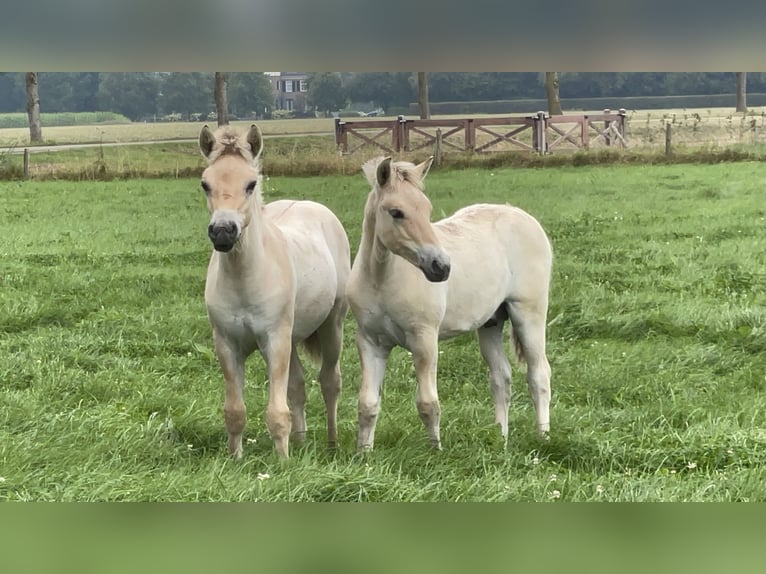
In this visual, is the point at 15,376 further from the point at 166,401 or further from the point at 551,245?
the point at 551,245

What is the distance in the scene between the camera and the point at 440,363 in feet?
14.1

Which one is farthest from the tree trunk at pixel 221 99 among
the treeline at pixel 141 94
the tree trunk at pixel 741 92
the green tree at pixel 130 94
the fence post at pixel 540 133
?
the tree trunk at pixel 741 92

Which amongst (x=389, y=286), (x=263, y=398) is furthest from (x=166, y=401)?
(x=389, y=286)

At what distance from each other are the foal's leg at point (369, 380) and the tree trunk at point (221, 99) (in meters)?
1.16

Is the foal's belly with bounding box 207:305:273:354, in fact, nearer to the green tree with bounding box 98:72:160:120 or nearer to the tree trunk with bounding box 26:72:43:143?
the green tree with bounding box 98:72:160:120

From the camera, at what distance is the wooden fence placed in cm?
368

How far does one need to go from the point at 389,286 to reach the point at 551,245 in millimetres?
1126

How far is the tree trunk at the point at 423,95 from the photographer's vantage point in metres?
A: 3.54

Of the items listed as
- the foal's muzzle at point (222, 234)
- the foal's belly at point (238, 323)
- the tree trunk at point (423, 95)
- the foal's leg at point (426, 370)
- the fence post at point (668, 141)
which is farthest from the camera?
the fence post at point (668, 141)

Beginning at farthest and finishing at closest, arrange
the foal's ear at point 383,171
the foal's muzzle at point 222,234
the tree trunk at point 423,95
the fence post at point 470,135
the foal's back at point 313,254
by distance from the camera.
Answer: the fence post at point 470,135
the tree trunk at point 423,95
the foal's back at point 313,254
the foal's ear at point 383,171
the foal's muzzle at point 222,234

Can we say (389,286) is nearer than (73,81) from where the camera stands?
Yes

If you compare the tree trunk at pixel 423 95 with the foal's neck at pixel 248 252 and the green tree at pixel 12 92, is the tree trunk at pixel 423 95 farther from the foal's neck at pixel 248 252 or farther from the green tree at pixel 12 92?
the green tree at pixel 12 92

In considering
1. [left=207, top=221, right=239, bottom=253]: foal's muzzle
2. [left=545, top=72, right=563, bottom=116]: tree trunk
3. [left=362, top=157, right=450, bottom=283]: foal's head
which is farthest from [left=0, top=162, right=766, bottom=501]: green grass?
[left=207, top=221, right=239, bottom=253]: foal's muzzle
